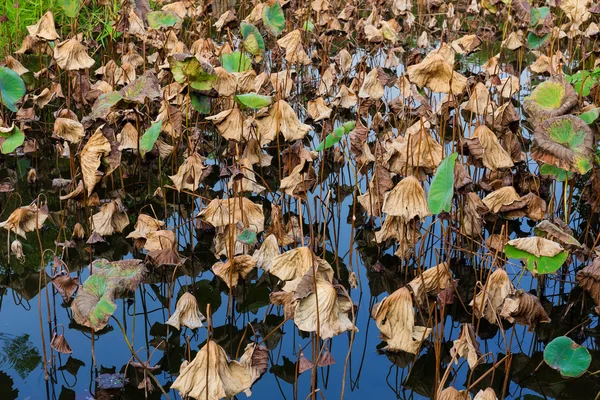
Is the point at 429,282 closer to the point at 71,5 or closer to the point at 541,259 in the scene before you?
the point at 541,259

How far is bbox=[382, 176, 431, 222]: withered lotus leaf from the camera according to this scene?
5.58 ft

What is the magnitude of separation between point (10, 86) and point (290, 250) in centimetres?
100

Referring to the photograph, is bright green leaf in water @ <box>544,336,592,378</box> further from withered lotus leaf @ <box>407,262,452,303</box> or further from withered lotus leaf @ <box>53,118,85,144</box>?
withered lotus leaf @ <box>53,118,85,144</box>

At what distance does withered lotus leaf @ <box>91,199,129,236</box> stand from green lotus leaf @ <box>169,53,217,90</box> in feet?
1.41

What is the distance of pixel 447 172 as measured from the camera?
1468mm

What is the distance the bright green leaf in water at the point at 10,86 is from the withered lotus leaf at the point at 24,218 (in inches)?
13.4

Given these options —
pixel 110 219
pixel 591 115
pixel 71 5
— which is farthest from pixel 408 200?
pixel 71 5

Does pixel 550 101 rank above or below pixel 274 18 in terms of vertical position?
below

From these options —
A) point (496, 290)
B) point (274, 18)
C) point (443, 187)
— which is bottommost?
point (496, 290)

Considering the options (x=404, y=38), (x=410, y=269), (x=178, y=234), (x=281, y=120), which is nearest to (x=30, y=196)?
(x=178, y=234)

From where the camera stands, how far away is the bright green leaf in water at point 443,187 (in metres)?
1.47

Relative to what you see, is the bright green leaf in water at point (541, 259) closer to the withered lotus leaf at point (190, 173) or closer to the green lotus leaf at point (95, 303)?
the green lotus leaf at point (95, 303)

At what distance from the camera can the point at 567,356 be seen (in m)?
1.49

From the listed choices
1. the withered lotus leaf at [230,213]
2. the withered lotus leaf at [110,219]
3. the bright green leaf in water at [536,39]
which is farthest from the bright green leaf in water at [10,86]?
the bright green leaf in water at [536,39]
